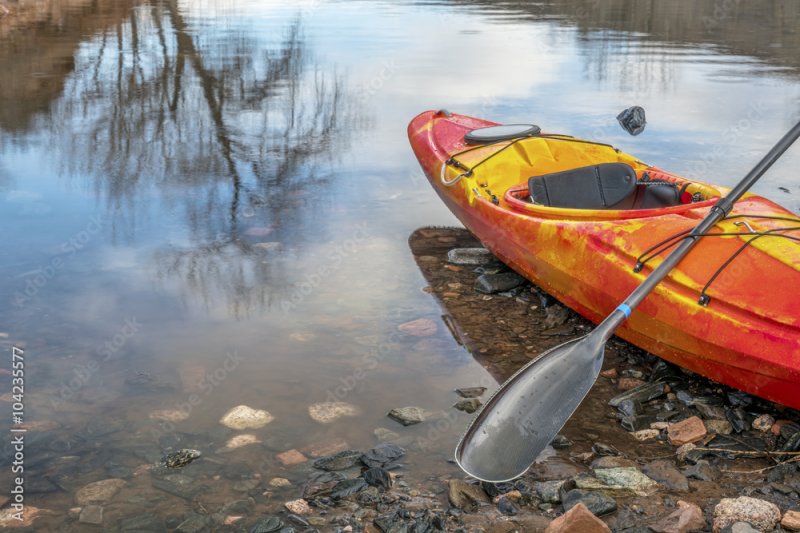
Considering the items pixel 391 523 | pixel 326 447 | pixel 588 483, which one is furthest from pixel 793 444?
pixel 326 447

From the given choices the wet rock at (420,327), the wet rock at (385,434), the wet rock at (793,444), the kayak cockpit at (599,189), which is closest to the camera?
the wet rock at (793,444)

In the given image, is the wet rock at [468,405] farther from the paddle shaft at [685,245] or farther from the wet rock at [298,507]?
the wet rock at [298,507]

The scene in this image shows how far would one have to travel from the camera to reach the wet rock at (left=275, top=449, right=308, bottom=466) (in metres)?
4.19

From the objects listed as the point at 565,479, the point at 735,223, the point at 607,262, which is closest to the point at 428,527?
the point at 565,479

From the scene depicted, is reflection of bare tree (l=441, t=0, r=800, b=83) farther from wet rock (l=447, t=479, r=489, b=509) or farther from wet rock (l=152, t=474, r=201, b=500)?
wet rock (l=152, t=474, r=201, b=500)

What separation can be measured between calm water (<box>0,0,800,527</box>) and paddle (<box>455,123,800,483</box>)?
257 mm

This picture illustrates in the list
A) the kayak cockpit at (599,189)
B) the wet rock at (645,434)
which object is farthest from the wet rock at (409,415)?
the kayak cockpit at (599,189)

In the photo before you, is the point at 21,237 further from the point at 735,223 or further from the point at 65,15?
the point at 65,15

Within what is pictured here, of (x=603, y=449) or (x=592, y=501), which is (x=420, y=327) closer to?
(x=603, y=449)

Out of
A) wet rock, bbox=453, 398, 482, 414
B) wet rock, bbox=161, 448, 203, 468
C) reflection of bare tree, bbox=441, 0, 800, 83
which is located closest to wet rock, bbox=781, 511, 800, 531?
wet rock, bbox=453, 398, 482, 414

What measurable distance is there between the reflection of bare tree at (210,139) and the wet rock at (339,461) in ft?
6.53

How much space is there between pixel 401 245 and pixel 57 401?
3.18 m

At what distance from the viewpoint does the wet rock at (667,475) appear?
3.88m

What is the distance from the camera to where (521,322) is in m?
5.70
